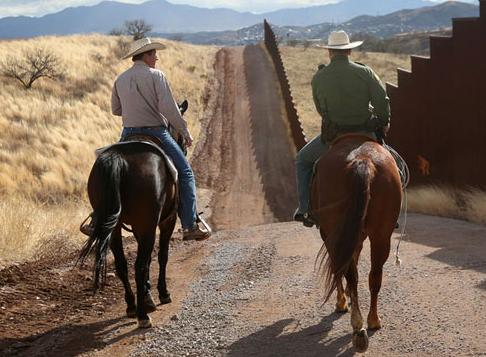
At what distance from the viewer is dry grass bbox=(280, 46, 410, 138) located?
1254 inches

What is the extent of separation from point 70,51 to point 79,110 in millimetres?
17828

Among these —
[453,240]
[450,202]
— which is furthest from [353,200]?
[450,202]

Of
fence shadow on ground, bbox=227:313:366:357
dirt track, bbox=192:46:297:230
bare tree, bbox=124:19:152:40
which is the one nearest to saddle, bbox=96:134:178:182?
fence shadow on ground, bbox=227:313:366:357

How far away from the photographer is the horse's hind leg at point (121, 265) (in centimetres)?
771

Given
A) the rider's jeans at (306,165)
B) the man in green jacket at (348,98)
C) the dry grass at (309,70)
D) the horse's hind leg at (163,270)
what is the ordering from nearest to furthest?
1. the man in green jacket at (348,98)
2. the rider's jeans at (306,165)
3. the horse's hind leg at (163,270)
4. the dry grass at (309,70)

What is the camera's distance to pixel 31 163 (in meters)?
19.0

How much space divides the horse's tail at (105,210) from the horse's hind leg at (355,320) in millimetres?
2269

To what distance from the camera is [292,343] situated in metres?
6.56

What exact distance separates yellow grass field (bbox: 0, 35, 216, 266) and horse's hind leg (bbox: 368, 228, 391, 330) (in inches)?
231

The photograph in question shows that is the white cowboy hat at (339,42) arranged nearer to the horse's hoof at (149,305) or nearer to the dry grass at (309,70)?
the horse's hoof at (149,305)

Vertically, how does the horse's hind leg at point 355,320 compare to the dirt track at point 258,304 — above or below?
above

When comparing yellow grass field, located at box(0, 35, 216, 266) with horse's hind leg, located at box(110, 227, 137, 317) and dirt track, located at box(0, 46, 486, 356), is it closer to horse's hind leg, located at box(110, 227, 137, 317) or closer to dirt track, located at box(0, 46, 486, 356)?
dirt track, located at box(0, 46, 486, 356)

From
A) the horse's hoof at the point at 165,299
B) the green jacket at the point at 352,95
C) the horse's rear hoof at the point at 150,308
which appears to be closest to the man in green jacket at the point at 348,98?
the green jacket at the point at 352,95

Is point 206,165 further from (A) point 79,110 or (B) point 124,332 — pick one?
(B) point 124,332
